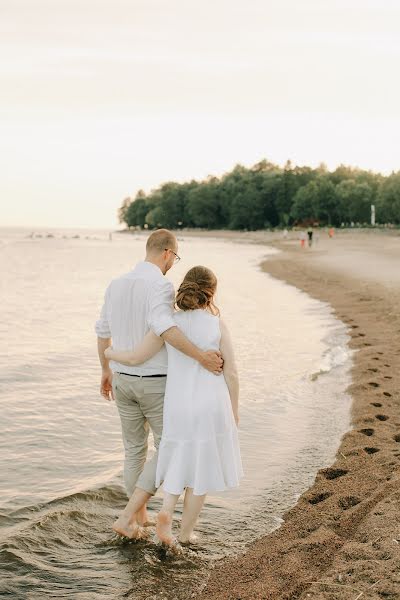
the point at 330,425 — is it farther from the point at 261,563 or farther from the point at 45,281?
the point at 45,281

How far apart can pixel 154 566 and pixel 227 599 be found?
0.84 m

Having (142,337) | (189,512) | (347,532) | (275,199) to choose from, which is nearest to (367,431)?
(347,532)

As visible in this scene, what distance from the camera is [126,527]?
452 centimetres

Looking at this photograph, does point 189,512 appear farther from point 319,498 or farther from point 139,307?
point 139,307

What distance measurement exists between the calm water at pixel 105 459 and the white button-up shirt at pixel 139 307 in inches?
51.6

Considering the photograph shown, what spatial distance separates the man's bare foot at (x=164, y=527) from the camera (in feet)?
13.9

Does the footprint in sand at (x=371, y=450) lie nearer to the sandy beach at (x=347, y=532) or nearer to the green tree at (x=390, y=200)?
the sandy beach at (x=347, y=532)

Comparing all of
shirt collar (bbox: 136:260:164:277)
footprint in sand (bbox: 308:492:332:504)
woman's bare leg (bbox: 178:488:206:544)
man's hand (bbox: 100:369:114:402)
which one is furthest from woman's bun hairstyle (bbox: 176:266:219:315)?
footprint in sand (bbox: 308:492:332:504)

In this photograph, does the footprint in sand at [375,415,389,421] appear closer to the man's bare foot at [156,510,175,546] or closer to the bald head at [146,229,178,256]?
the man's bare foot at [156,510,175,546]

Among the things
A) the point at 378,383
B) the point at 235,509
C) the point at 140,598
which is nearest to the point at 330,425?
the point at 378,383

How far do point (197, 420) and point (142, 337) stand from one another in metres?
0.64

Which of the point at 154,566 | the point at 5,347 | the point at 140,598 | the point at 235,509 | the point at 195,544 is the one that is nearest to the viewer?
the point at 140,598

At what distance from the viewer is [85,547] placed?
464 centimetres

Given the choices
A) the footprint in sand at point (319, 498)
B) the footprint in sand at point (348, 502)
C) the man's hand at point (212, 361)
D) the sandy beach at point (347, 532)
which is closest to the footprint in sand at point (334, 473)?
the sandy beach at point (347, 532)
